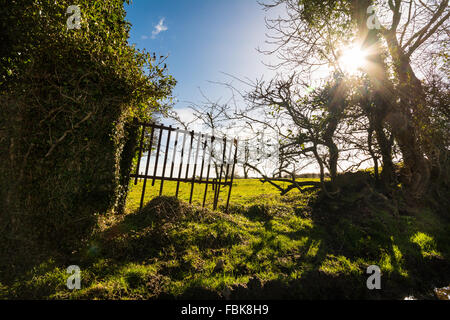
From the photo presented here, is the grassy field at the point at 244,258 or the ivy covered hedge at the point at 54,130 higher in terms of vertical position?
the ivy covered hedge at the point at 54,130

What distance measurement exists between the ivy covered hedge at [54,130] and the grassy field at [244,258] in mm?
711

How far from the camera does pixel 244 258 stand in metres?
4.12

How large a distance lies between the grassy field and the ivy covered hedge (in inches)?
28.0

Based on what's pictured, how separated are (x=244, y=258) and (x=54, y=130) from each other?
183 inches

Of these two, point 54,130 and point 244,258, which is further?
point 244,258

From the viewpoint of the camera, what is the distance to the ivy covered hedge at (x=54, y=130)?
366 centimetres

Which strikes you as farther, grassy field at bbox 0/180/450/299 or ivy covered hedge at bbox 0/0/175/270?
ivy covered hedge at bbox 0/0/175/270

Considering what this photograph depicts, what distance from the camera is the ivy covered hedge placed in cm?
366

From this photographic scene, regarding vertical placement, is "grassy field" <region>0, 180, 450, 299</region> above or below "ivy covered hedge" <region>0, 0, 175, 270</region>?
below

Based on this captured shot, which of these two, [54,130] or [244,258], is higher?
[54,130]

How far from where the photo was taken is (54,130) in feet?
12.5

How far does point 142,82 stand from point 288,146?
4745mm
